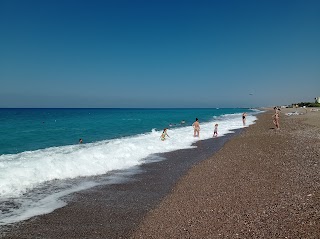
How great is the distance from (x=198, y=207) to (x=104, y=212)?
2.47 metres

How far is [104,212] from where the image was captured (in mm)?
7645

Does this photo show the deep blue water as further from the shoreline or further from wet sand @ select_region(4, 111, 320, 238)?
wet sand @ select_region(4, 111, 320, 238)

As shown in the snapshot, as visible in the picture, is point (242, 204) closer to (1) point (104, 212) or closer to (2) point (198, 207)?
(2) point (198, 207)

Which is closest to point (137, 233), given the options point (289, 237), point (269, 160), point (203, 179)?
point (289, 237)

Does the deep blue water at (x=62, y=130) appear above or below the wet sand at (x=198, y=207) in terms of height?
below

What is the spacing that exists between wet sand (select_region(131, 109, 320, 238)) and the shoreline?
44cm

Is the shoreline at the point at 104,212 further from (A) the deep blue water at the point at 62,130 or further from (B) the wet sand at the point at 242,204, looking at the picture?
(A) the deep blue water at the point at 62,130

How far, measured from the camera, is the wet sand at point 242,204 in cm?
605

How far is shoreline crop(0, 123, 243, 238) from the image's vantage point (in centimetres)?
644

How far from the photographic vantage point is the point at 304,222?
20.1 feet

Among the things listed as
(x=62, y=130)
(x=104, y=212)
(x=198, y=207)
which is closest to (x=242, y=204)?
(x=198, y=207)

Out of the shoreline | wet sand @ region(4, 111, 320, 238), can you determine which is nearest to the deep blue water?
the shoreline

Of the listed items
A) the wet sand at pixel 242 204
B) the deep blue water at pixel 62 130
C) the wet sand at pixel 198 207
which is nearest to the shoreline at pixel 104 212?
the wet sand at pixel 198 207

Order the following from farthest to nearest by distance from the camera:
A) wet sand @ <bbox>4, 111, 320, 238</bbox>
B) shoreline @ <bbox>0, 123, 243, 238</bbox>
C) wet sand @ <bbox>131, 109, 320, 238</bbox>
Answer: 1. shoreline @ <bbox>0, 123, 243, 238</bbox>
2. wet sand @ <bbox>4, 111, 320, 238</bbox>
3. wet sand @ <bbox>131, 109, 320, 238</bbox>
